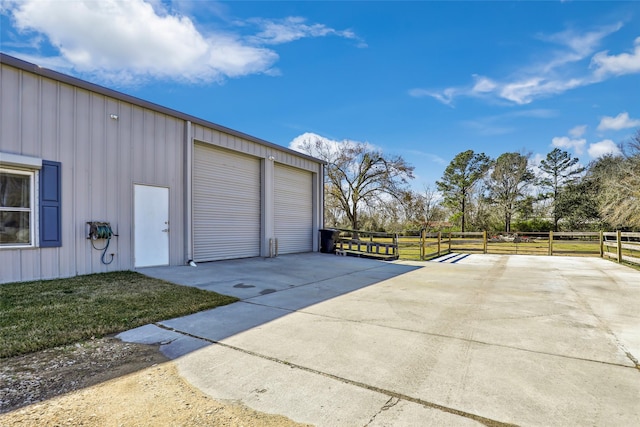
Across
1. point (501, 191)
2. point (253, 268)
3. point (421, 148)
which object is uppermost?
point (421, 148)

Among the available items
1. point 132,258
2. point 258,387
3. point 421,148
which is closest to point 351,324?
point 258,387

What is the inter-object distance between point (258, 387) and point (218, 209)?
25.9ft

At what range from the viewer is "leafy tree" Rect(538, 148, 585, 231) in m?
31.8

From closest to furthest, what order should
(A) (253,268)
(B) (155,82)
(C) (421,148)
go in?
(A) (253,268)
(B) (155,82)
(C) (421,148)

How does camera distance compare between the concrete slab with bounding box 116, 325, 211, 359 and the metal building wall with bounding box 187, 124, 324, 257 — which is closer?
the concrete slab with bounding box 116, 325, 211, 359

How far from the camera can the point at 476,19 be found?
9.34m

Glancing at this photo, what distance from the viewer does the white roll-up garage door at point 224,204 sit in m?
8.98

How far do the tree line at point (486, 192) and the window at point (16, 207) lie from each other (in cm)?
1699

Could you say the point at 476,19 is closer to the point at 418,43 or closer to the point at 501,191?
the point at 418,43

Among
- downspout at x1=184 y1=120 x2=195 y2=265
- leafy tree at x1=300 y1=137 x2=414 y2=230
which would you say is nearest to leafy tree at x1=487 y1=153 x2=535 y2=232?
leafy tree at x1=300 y1=137 x2=414 y2=230

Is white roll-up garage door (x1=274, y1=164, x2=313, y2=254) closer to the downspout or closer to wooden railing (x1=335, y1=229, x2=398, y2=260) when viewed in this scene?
wooden railing (x1=335, y1=229, x2=398, y2=260)

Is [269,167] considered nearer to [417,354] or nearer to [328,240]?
[328,240]

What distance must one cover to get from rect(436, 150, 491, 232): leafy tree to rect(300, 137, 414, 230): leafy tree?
1553 centimetres

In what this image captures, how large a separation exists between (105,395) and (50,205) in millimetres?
5410
